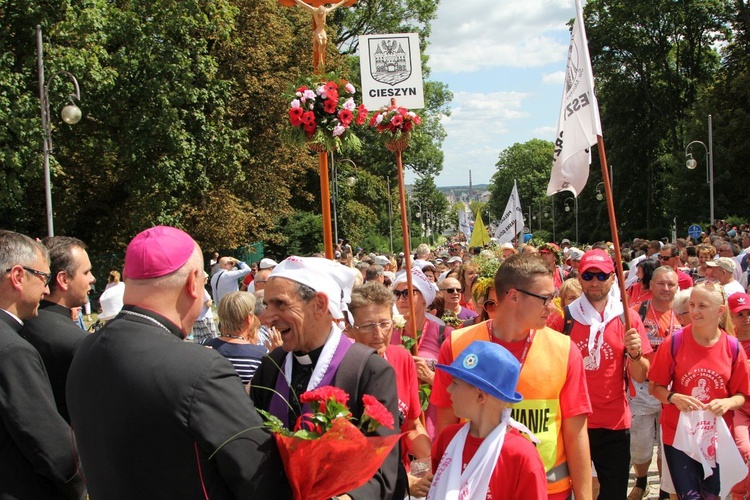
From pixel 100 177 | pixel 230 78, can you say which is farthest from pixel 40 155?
pixel 230 78

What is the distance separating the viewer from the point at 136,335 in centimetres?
226

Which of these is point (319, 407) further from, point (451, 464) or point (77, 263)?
point (77, 263)

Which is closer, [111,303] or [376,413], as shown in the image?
[376,413]

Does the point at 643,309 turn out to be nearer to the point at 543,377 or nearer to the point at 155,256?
the point at 543,377

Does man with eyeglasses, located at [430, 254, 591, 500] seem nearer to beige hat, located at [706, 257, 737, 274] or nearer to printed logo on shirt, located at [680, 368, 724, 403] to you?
printed logo on shirt, located at [680, 368, 724, 403]

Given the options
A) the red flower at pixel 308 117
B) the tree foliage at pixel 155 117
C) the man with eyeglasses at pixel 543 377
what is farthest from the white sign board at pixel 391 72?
the tree foliage at pixel 155 117

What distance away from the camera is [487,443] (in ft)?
9.86

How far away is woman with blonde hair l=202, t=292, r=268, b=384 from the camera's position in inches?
208

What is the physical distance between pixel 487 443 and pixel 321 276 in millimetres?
973

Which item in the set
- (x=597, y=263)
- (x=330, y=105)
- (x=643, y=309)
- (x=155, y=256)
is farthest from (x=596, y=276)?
(x=155, y=256)

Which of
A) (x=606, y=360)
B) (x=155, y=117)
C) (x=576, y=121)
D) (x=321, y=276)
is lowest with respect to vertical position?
(x=606, y=360)

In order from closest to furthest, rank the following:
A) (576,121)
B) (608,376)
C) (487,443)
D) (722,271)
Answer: (487,443)
(608,376)
(576,121)
(722,271)

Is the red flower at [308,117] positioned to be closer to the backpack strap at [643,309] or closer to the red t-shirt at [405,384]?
the red t-shirt at [405,384]

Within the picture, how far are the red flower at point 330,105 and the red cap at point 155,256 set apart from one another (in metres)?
3.41
